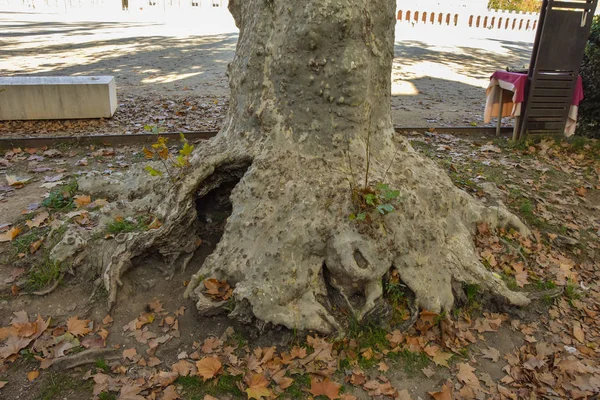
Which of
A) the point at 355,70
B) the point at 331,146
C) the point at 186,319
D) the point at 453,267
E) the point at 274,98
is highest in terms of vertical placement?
the point at 355,70

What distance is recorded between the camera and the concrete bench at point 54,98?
7.55 m

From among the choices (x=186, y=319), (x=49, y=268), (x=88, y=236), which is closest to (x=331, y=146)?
(x=186, y=319)

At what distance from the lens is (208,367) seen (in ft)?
9.86

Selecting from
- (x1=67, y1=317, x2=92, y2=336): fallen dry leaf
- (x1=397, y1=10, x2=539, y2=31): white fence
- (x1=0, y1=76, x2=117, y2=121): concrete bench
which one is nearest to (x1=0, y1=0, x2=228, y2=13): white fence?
(x1=397, y1=10, x2=539, y2=31): white fence

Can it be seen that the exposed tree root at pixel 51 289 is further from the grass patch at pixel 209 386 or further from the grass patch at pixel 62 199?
the grass patch at pixel 209 386

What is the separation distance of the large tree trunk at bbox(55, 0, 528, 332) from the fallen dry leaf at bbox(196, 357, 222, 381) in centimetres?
37

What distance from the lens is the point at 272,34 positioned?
12.2ft

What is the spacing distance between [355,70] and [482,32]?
24.4 metres

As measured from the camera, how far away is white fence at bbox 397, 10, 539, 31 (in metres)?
25.2

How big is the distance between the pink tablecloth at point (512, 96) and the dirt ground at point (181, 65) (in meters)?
0.82

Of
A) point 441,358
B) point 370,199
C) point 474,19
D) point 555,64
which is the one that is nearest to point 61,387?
point 370,199

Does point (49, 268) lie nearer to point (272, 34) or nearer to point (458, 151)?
point (272, 34)

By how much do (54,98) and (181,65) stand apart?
230 inches

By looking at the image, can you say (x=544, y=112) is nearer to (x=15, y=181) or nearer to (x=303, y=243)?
(x=303, y=243)
